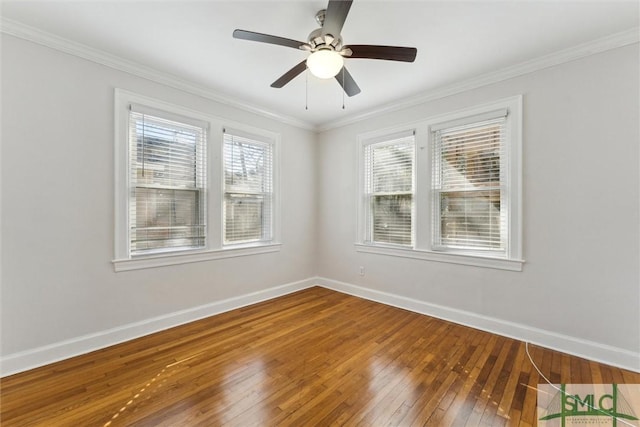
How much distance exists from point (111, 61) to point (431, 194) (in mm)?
3639

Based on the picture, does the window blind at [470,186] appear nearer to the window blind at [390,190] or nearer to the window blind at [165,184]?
the window blind at [390,190]

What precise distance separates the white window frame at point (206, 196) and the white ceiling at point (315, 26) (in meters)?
0.41

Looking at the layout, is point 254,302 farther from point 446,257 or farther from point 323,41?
point 323,41

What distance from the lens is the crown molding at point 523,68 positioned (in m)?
2.26

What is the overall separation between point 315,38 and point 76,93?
221cm

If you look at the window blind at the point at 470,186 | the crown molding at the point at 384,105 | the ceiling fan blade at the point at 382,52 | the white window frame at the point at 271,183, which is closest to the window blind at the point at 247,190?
the white window frame at the point at 271,183

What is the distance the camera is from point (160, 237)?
2.98m

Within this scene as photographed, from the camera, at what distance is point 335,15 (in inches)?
65.1

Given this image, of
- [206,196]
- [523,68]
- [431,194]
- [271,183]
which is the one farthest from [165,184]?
[523,68]

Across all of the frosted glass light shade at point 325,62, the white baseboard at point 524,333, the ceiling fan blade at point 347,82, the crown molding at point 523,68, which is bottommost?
the white baseboard at point 524,333

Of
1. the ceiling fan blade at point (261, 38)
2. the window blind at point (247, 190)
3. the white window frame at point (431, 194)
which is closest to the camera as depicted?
the ceiling fan blade at point (261, 38)

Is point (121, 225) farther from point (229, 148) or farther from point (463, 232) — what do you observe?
point (463, 232)

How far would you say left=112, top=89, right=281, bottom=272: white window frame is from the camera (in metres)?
2.65

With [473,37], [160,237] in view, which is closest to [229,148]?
[160,237]
